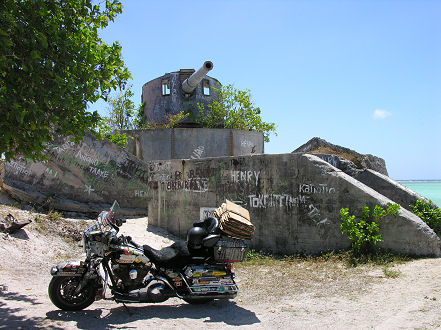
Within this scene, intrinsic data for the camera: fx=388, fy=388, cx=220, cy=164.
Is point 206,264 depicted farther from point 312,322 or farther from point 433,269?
point 433,269

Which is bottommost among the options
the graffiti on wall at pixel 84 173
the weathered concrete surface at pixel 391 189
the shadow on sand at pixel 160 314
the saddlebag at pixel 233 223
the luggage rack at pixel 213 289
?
the shadow on sand at pixel 160 314

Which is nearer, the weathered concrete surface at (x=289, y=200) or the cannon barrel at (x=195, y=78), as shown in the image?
the weathered concrete surface at (x=289, y=200)

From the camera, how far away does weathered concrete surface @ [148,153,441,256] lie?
6.96m

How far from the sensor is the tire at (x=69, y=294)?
4.73 meters

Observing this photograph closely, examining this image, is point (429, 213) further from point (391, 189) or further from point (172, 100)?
point (172, 100)

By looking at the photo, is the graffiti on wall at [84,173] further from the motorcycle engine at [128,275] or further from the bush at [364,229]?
the motorcycle engine at [128,275]

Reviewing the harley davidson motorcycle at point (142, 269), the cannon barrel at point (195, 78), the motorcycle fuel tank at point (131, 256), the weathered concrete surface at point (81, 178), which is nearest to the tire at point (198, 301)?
the harley davidson motorcycle at point (142, 269)

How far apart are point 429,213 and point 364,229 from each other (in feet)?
6.57

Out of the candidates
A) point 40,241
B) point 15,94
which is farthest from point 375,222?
point 40,241

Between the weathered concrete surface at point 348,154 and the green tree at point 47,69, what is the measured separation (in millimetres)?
7162

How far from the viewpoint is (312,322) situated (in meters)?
4.55

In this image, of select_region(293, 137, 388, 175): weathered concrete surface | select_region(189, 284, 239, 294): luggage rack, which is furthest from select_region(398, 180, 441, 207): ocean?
select_region(189, 284, 239, 294): luggage rack

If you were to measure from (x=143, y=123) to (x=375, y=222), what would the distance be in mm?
15869

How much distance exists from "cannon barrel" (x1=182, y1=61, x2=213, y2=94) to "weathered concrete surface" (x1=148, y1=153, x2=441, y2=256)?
7.48 meters
